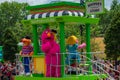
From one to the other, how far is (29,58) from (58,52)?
6.79 feet

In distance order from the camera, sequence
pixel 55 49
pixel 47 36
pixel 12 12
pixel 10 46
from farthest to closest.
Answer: pixel 12 12
pixel 10 46
pixel 47 36
pixel 55 49

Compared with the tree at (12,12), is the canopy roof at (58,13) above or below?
below

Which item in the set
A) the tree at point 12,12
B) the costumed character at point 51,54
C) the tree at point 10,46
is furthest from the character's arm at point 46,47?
the tree at point 12,12

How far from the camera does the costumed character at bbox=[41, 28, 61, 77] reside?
50.9 ft

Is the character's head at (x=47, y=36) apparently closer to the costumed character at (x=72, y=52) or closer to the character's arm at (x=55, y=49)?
the character's arm at (x=55, y=49)

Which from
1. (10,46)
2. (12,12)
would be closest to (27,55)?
(10,46)

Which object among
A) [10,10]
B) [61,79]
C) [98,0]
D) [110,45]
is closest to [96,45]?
[110,45]

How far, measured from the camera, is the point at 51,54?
51.0 ft

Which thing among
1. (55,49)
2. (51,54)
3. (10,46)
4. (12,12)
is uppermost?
(12,12)

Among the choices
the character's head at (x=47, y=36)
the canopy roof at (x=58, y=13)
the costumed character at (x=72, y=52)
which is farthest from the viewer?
the costumed character at (x=72, y=52)

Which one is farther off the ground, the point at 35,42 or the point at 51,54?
the point at 35,42

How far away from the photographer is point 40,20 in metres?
16.5

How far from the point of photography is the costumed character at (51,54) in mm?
15500

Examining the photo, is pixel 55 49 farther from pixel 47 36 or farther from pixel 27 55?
pixel 27 55
